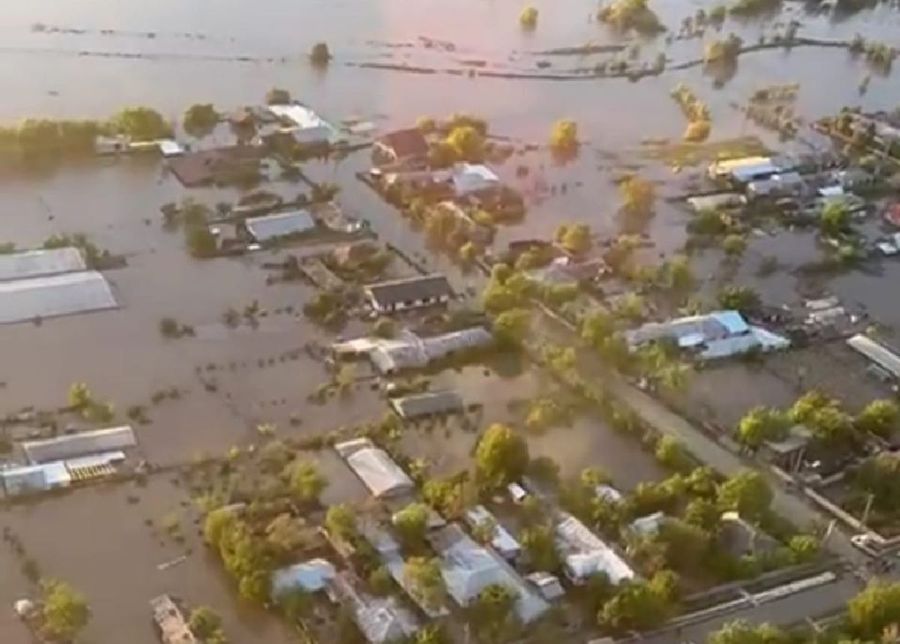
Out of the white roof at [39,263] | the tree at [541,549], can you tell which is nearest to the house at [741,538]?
the tree at [541,549]

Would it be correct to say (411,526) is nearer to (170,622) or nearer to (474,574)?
(474,574)

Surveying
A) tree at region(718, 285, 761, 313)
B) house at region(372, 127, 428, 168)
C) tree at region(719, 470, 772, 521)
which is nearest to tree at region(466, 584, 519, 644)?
tree at region(719, 470, 772, 521)

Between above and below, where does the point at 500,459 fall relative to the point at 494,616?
above

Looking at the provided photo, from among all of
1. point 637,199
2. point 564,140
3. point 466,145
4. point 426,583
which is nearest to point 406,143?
point 466,145

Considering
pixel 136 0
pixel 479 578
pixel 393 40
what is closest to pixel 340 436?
pixel 479 578

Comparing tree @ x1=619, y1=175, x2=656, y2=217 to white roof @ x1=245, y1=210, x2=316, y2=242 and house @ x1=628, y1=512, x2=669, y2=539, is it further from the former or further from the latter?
house @ x1=628, y1=512, x2=669, y2=539

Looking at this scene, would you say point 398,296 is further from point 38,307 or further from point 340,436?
point 38,307

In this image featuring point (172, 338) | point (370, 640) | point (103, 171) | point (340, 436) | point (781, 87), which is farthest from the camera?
point (781, 87)
